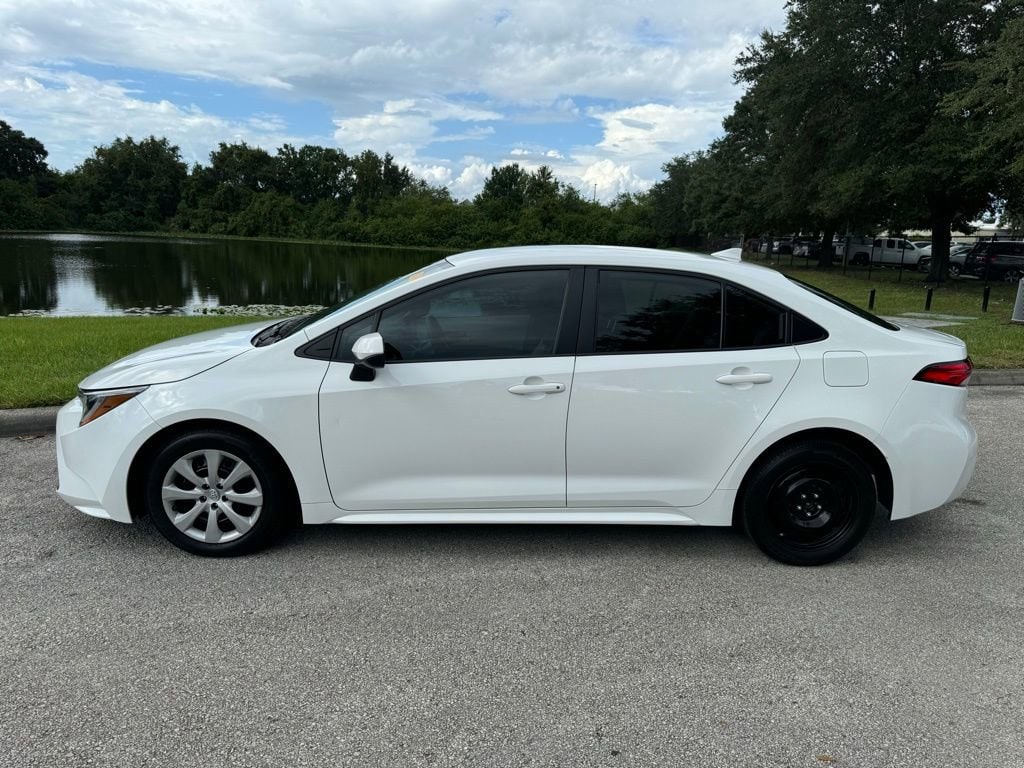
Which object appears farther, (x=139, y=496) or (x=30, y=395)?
(x=30, y=395)

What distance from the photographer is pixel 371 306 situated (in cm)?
364

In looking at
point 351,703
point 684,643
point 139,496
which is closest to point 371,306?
point 139,496

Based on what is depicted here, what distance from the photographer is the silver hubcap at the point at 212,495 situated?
11.8 ft

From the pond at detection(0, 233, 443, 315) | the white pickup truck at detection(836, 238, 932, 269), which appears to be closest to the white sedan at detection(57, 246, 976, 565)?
the pond at detection(0, 233, 443, 315)

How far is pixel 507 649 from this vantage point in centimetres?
295

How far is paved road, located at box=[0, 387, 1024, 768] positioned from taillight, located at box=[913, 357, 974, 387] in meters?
0.96

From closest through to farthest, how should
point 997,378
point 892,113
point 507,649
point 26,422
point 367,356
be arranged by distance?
point 507,649 → point 367,356 → point 26,422 → point 997,378 → point 892,113

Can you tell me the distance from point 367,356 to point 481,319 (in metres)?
0.63

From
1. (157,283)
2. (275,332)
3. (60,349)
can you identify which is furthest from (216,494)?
(157,283)

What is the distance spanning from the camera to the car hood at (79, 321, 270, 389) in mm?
3611

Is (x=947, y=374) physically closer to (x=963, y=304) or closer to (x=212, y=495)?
(x=212, y=495)

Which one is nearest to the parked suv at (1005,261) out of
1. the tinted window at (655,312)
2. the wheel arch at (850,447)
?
the wheel arch at (850,447)

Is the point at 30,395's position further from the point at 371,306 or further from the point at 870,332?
the point at 870,332

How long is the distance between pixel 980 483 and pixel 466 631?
3895 millimetres
